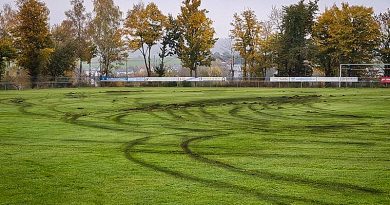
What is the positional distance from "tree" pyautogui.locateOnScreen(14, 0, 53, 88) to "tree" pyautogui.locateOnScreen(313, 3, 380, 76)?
36109 mm

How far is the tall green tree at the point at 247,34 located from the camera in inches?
2721

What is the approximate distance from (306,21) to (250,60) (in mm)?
9684

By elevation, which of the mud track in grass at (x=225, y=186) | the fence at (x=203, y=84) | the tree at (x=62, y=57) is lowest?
the mud track in grass at (x=225, y=186)

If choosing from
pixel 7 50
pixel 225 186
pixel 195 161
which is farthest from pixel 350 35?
pixel 225 186

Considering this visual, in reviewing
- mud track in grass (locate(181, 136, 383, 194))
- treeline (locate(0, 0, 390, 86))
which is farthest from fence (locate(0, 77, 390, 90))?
mud track in grass (locate(181, 136, 383, 194))

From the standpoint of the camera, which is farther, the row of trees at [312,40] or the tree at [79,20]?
the tree at [79,20]

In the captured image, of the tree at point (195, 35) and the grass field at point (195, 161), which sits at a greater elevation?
the tree at point (195, 35)

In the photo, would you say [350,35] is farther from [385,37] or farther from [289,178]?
[289,178]

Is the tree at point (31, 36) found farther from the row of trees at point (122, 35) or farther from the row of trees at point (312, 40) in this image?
the row of trees at point (312, 40)

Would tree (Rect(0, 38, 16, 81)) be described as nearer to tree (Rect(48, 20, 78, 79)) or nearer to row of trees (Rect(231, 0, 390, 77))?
tree (Rect(48, 20, 78, 79))

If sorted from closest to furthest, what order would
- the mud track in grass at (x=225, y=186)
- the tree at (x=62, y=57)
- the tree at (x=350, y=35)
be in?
the mud track in grass at (x=225, y=186) < the tree at (x=350, y=35) < the tree at (x=62, y=57)

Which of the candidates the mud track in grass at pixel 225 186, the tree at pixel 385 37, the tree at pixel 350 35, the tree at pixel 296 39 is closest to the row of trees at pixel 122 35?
the tree at pixel 296 39

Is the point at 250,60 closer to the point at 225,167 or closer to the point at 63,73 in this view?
the point at 63,73

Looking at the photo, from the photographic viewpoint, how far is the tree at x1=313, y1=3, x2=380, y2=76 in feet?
209
